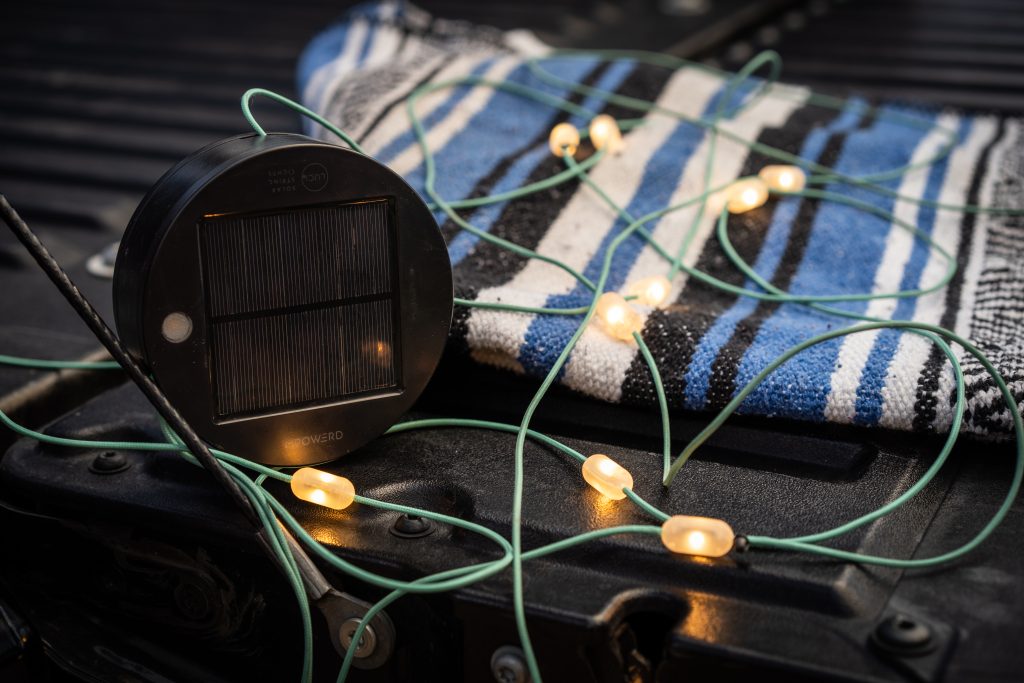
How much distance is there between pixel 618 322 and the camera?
3.01ft

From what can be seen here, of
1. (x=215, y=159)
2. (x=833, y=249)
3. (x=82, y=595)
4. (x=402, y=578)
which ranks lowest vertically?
(x=82, y=595)

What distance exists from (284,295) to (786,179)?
26.9 inches

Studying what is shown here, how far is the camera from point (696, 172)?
129 cm

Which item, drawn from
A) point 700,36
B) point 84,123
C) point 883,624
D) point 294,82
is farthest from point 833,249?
point 84,123

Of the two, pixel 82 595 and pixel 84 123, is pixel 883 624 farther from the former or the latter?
pixel 84 123

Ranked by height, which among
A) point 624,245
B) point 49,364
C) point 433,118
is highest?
point 433,118

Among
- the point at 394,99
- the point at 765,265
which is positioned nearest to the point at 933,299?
the point at 765,265

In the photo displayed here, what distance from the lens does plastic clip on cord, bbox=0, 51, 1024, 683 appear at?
27.7 inches

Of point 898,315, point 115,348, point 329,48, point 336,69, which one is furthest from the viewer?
point 329,48

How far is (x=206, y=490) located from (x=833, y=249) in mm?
711

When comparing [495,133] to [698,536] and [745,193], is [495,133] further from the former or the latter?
[698,536]

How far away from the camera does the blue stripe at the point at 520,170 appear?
109cm

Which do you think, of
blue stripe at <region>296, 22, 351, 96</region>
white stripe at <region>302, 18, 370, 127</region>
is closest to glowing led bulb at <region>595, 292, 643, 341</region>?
white stripe at <region>302, 18, 370, 127</region>

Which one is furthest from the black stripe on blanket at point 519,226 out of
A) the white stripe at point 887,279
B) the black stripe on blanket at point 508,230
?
the white stripe at point 887,279
